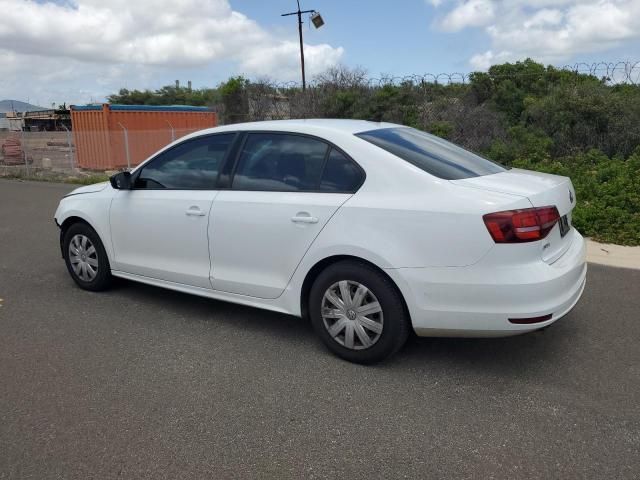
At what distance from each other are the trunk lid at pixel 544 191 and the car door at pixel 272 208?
83 cm

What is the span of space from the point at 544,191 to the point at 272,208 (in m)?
1.79

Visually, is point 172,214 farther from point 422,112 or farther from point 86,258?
point 422,112

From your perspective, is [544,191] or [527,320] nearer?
[527,320]

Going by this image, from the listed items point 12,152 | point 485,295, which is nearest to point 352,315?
point 485,295

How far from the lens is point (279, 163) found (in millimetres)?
4176

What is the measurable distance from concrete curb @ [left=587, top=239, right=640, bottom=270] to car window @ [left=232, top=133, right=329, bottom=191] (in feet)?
13.1

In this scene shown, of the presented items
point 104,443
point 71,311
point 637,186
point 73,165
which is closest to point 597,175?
point 637,186

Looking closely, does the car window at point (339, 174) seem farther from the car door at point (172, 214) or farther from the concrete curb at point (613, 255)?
the concrete curb at point (613, 255)

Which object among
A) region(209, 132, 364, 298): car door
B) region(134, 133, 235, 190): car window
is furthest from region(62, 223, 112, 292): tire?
region(209, 132, 364, 298): car door

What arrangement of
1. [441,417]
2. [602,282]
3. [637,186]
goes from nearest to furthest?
[441,417]
[602,282]
[637,186]

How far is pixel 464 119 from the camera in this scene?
46.3ft

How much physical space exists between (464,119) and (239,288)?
36.6 feet

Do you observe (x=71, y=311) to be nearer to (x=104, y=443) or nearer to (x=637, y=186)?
(x=104, y=443)

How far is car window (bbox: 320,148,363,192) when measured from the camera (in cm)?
380
